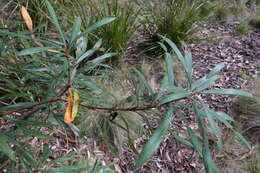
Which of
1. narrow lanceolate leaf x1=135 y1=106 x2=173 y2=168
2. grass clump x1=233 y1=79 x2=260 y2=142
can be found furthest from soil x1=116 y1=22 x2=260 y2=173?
narrow lanceolate leaf x1=135 y1=106 x2=173 y2=168

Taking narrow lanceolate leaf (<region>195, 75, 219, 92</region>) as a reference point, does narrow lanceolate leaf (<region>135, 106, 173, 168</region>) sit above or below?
Answer: below

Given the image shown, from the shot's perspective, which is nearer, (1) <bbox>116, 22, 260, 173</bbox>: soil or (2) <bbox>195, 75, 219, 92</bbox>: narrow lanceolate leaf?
(2) <bbox>195, 75, 219, 92</bbox>: narrow lanceolate leaf

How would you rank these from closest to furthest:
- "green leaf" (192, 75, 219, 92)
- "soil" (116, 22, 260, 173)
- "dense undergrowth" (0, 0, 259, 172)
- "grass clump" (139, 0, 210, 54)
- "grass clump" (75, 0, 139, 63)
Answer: "green leaf" (192, 75, 219, 92) → "dense undergrowth" (0, 0, 259, 172) → "soil" (116, 22, 260, 173) → "grass clump" (75, 0, 139, 63) → "grass clump" (139, 0, 210, 54)

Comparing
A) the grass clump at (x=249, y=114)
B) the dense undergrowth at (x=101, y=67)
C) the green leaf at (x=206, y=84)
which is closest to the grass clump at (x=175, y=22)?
the dense undergrowth at (x=101, y=67)

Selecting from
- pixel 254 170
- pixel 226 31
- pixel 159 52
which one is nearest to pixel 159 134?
pixel 254 170

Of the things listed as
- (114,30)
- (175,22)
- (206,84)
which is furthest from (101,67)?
(206,84)

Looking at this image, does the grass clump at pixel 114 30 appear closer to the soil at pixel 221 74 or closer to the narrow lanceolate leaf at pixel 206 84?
the soil at pixel 221 74

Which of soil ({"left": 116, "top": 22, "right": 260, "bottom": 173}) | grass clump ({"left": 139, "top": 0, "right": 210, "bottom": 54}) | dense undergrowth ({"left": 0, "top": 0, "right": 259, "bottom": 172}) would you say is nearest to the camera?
dense undergrowth ({"left": 0, "top": 0, "right": 259, "bottom": 172})

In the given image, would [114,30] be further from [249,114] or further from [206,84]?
[206,84]

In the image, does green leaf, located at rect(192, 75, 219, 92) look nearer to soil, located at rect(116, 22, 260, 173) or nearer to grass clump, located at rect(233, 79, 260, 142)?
soil, located at rect(116, 22, 260, 173)

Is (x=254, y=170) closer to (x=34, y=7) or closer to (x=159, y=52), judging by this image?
(x=159, y=52)

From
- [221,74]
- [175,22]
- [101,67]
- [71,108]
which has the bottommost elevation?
[221,74]

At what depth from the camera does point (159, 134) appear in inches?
20.8

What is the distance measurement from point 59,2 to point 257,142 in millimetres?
1990
